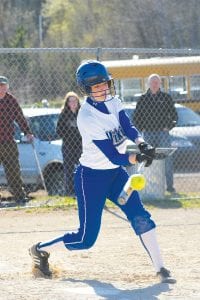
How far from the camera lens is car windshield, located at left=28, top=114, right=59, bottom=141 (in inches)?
551

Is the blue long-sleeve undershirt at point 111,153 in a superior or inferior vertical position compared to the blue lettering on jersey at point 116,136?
inferior

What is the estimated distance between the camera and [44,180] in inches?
538

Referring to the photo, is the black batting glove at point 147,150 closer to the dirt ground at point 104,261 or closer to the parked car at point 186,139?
the dirt ground at point 104,261

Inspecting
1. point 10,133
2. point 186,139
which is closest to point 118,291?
point 10,133

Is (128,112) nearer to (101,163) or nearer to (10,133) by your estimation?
(10,133)

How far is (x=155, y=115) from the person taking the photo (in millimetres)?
13258

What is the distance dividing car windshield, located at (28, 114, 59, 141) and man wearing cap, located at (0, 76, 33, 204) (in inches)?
47.0

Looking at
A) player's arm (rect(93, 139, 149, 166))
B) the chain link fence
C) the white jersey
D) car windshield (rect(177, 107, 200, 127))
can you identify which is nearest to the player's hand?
player's arm (rect(93, 139, 149, 166))

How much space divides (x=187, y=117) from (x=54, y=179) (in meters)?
4.57

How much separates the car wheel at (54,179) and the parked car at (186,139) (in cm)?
228

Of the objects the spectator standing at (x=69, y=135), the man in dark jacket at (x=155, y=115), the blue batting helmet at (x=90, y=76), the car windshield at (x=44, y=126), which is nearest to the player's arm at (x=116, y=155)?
the blue batting helmet at (x=90, y=76)

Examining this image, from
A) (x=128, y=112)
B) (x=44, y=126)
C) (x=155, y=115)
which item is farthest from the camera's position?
(x=128, y=112)

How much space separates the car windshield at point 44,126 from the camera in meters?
14.0

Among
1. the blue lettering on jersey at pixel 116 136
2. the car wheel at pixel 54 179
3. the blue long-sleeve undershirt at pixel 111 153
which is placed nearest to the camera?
the blue long-sleeve undershirt at pixel 111 153
